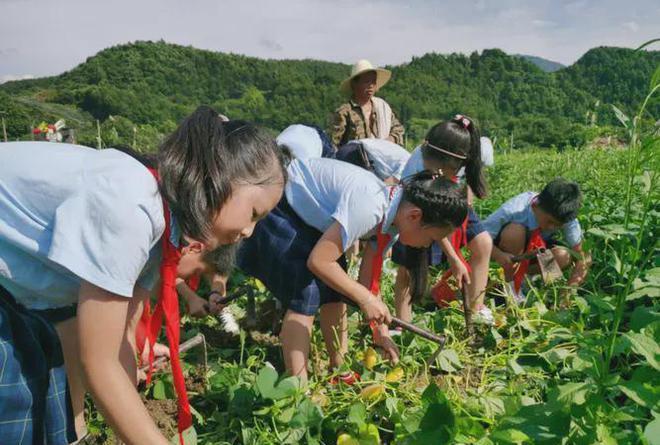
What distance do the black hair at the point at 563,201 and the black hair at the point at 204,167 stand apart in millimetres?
2286

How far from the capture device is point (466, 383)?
7.32 ft

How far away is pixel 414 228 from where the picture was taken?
6.84 ft

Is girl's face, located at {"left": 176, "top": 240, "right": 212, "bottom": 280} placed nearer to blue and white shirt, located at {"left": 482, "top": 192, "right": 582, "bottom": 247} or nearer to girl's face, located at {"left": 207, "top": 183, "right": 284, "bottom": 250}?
girl's face, located at {"left": 207, "top": 183, "right": 284, "bottom": 250}

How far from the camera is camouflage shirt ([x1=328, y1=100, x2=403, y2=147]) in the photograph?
12.9 ft

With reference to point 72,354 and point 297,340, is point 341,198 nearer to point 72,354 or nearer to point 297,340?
point 297,340

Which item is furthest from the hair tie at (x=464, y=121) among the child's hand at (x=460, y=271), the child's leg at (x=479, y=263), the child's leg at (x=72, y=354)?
the child's leg at (x=72, y=354)

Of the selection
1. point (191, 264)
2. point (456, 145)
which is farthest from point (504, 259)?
point (191, 264)

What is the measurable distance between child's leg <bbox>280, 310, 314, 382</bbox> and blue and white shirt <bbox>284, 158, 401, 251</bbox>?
376mm

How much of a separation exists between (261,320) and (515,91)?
61.8 metres

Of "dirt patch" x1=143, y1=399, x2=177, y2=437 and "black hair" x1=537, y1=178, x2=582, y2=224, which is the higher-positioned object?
"black hair" x1=537, y1=178, x2=582, y2=224

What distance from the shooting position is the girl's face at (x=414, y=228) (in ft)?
6.77

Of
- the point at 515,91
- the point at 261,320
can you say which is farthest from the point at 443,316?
the point at 515,91

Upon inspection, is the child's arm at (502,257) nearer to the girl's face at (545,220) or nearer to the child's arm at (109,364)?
the girl's face at (545,220)

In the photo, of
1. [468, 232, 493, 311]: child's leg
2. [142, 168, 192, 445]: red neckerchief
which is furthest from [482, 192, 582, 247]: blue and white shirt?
[142, 168, 192, 445]: red neckerchief
